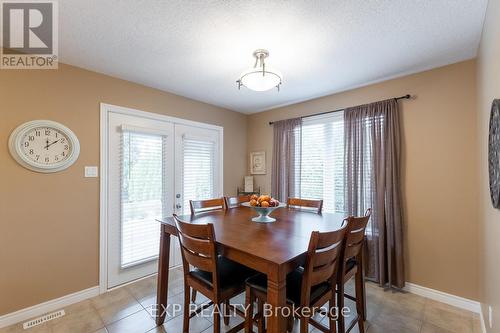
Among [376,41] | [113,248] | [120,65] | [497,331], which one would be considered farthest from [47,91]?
[497,331]

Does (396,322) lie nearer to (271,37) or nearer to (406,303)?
(406,303)

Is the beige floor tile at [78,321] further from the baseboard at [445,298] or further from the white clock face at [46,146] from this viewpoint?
the baseboard at [445,298]

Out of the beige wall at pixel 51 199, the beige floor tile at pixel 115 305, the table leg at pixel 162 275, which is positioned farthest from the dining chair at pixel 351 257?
the beige wall at pixel 51 199

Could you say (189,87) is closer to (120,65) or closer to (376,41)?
(120,65)

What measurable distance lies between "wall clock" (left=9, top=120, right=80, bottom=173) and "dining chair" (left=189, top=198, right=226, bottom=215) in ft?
4.34

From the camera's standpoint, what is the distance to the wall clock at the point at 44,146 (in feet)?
6.67

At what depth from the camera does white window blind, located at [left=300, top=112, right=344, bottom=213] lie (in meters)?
3.07

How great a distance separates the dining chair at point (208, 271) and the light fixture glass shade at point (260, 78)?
1241 mm

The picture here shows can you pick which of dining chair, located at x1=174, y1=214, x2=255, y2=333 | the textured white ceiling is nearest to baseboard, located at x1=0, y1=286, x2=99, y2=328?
dining chair, located at x1=174, y1=214, x2=255, y2=333

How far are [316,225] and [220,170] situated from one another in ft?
7.34

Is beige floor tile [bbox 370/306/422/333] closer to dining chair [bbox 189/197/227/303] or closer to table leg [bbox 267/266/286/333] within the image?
table leg [bbox 267/266/286/333]

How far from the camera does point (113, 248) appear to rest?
8.63 feet

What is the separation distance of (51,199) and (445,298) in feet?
13.2

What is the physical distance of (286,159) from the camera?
3.58 metres
